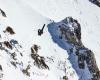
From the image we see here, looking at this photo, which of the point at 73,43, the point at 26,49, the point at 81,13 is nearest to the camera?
the point at 26,49

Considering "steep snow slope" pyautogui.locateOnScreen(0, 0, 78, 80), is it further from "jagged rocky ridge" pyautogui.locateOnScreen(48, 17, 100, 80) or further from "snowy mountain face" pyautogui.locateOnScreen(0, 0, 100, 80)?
"jagged rocky ridge" pyautogui.locateOnScreen(48, 17, 100, 80)

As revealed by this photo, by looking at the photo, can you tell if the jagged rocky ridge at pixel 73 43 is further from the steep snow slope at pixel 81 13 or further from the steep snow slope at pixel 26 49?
the steep snow slope at pixel 81 13

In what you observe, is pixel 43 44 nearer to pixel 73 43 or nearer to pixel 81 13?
pixel 73 43

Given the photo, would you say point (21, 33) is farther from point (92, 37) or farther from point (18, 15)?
point (92, 37)

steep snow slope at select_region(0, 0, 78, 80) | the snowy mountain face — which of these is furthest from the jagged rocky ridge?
steep snow slope at select_region(0, 0, 78, 80)

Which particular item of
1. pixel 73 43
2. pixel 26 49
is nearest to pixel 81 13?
pixel 73 43

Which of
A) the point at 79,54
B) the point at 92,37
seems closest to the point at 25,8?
the point at 79,54
